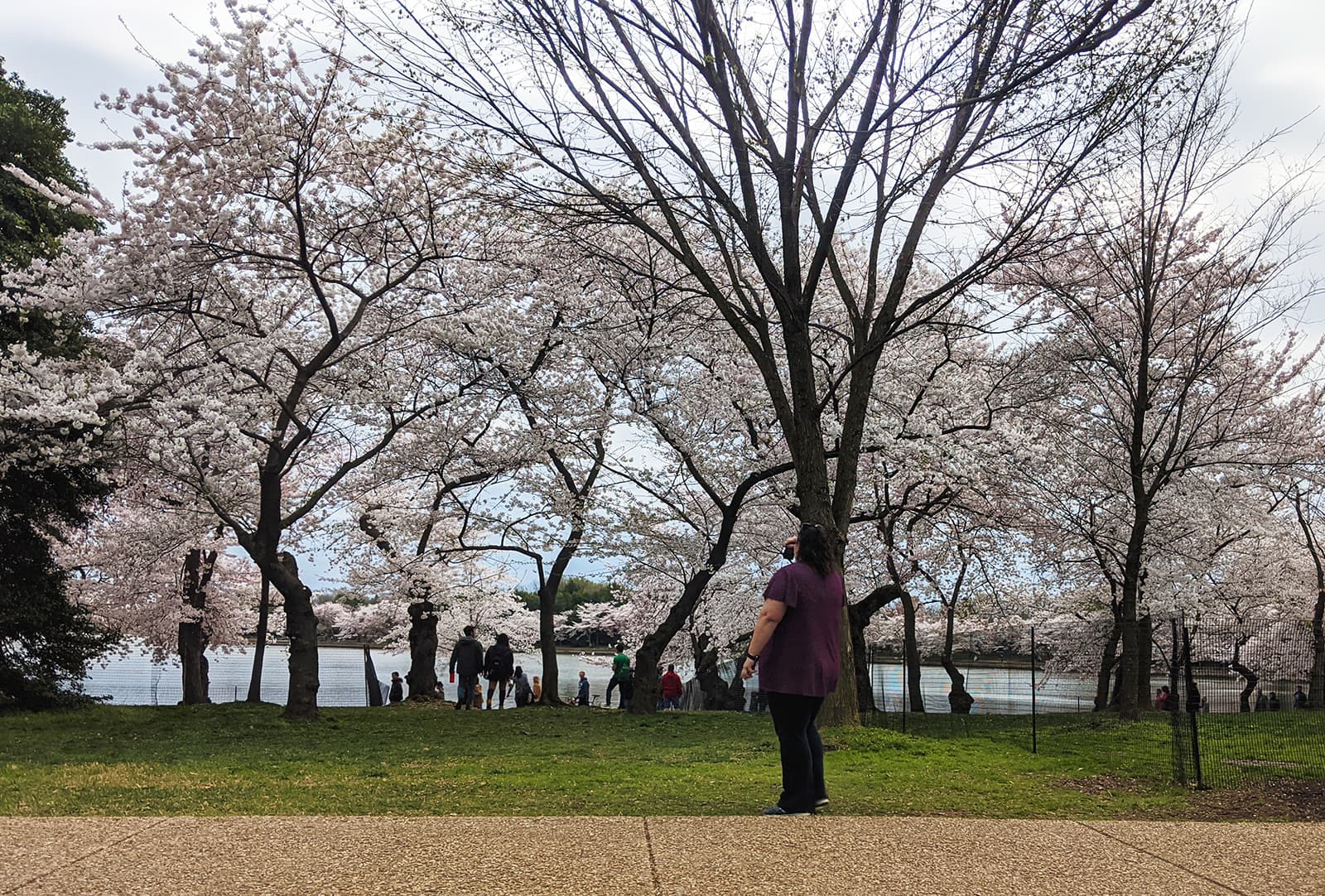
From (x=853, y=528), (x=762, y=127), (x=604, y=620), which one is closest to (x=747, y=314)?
(x=762, y=127)

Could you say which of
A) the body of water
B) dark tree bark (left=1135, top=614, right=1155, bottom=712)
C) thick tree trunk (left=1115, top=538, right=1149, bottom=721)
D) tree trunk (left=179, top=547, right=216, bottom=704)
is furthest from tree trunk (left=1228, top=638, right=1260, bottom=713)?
tree trunk (left=179, top=547, right=216, bottom=704)

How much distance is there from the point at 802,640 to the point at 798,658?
4.1 inches

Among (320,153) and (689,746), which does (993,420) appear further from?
(320,153)

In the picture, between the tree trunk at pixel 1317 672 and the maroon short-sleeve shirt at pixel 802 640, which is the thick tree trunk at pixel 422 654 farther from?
the maroon short-sleeve shirt at pixel 802 640

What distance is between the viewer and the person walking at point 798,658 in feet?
19.0

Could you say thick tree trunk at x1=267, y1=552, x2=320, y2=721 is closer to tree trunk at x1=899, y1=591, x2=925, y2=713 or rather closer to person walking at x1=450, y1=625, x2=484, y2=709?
person walking at x1=450, y1=625, x2=484, y2=709

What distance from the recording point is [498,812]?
6.20 m

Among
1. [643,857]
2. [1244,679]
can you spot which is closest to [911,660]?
[1244,679]

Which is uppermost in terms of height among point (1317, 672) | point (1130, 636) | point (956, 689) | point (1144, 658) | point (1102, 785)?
point (1130, 636)

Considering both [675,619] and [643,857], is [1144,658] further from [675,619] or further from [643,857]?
[643,857]

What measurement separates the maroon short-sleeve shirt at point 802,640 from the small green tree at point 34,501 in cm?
1235

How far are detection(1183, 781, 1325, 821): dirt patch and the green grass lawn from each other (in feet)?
0.69

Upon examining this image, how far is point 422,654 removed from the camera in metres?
22.6

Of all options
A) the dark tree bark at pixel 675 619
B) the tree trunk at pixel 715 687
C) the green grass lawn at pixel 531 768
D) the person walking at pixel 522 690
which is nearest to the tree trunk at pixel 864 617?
the dark tree bark at pixel 675 619
